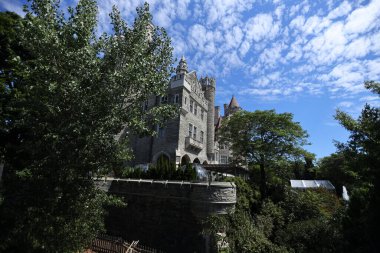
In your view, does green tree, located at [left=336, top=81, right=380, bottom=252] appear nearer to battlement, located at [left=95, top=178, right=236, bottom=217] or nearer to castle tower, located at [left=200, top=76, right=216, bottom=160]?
battlement, located at [left=95, top=178, right=236, bottom=217]

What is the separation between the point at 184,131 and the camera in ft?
93.4

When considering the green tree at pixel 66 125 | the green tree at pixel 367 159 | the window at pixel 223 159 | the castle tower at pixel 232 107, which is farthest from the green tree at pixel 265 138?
the castle tower at pixel 232 107

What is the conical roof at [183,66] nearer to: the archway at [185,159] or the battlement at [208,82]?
the battlement at [208,82]

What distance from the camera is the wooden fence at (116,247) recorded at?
12.3m

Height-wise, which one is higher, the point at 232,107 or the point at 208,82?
the point at 232,107

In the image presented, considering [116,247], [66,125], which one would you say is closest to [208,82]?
[116,247]

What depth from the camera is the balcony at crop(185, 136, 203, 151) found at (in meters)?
28.3

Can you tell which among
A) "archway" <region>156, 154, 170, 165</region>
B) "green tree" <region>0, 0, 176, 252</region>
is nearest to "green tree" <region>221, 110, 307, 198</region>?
"archway" <region>156, 154, 170, 165</region>

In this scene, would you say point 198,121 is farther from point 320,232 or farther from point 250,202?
point 320,232

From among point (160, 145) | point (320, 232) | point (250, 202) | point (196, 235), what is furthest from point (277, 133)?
point (160, 145)

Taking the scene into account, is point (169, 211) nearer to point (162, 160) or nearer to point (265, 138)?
point (162, 160)

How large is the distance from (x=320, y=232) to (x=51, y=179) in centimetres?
1579

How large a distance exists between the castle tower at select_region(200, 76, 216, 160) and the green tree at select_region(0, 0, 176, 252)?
86.3 feet

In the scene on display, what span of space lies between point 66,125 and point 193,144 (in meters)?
22.3
